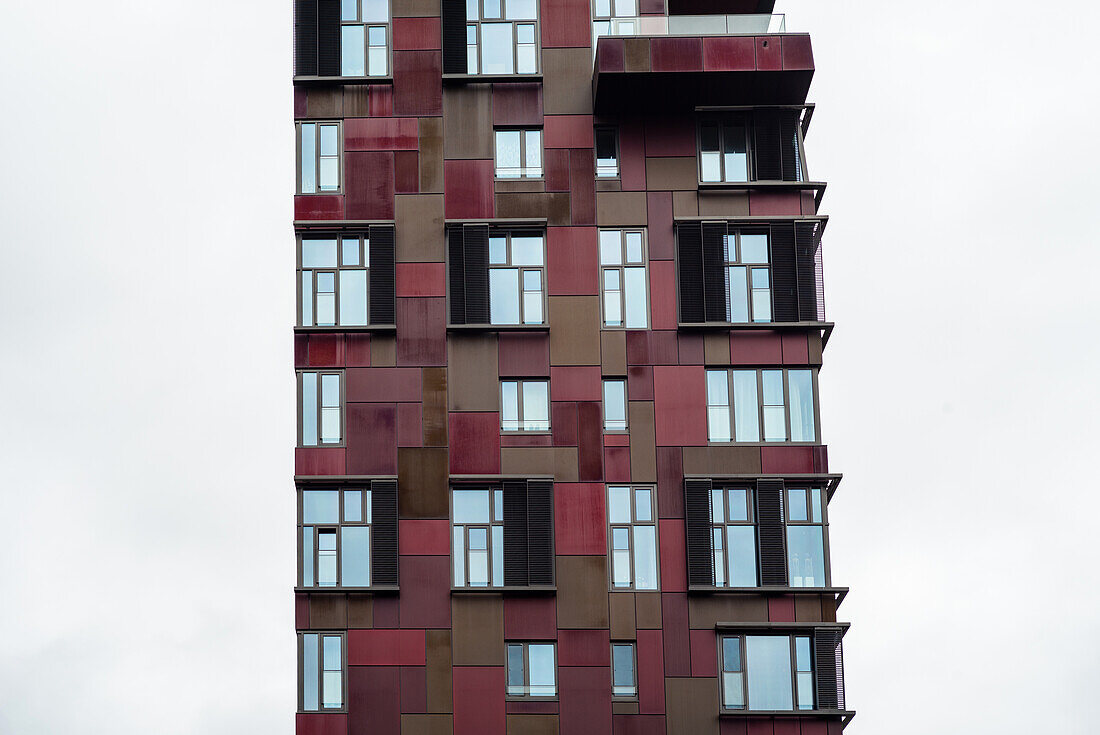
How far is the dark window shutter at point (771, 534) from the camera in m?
49.5

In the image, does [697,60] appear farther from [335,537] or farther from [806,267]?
[335,537]

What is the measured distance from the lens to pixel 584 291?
5162cm

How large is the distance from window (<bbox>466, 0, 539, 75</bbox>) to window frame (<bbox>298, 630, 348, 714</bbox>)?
53.6 feet

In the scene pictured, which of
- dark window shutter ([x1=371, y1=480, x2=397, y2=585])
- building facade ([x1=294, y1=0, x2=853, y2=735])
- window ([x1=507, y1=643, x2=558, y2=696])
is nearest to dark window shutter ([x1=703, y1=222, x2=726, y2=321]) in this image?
building facade ([x1=294, y1=0, x2=853, y2=735])

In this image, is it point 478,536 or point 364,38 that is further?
point 364,38

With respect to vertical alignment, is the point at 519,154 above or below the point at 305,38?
below

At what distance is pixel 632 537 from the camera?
4997 cm

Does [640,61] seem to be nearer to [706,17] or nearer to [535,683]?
[706,17]

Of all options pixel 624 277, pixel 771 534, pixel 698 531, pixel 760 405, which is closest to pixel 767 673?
pixel 771 534

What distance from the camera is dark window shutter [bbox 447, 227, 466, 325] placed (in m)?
51.2

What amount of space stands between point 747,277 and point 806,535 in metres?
7.36

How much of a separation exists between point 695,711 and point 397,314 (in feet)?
43.6

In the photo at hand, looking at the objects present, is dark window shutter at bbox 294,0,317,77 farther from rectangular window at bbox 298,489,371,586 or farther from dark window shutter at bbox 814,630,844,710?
dark window shutter at bbox 814,630,844,710

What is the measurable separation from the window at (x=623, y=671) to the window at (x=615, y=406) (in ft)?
19.4
